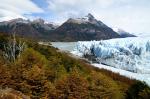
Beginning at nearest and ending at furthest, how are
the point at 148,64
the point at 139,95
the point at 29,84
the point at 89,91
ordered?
the point at 29,84 < the point at 89,91 < the point at 139,95 < the point at 148,64

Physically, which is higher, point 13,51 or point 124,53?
point 13,51

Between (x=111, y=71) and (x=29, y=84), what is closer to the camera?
(x=29, y=84)

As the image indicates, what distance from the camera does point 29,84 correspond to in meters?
39.9

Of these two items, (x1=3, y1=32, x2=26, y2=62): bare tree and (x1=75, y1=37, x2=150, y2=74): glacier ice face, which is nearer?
(x1=3, y1=32, x2=26, y2=62): bare tree

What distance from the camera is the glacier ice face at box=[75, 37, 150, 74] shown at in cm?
9162

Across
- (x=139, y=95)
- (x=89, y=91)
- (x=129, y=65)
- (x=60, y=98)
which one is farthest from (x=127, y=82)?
(x=60, y=98)

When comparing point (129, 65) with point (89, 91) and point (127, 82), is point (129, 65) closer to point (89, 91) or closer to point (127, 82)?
point (127, 82)

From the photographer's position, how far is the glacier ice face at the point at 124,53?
91625mm

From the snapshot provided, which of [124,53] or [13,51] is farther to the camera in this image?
[124,53]

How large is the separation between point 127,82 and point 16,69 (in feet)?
175

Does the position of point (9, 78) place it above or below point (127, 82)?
above

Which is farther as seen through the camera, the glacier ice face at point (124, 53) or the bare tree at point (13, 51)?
the glacier ice face at point (124, 53)

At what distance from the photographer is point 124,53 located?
323 ft

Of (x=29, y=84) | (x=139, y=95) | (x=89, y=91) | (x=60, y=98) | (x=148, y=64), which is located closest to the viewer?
(x=29, y=84)
